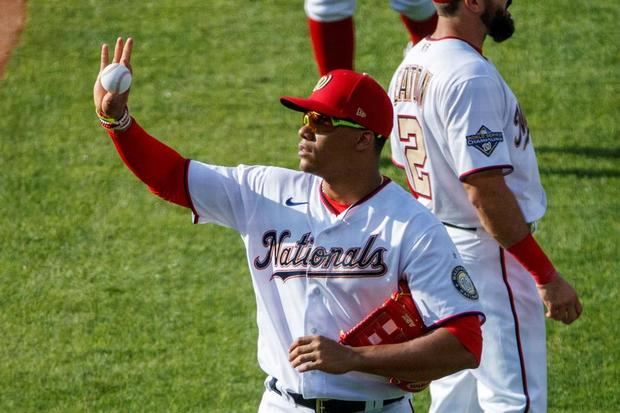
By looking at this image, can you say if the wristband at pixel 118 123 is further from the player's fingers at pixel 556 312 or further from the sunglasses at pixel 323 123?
the player's fingers at pixel 556 312

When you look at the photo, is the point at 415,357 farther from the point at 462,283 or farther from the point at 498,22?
the point at 498,22

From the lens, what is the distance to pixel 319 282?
3.77 m

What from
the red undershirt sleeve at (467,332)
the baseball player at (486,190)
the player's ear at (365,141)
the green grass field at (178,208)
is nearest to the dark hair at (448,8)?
the baseball player at (486,190)

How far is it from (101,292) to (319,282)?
3244 mm

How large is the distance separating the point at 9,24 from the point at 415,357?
24.2 feet

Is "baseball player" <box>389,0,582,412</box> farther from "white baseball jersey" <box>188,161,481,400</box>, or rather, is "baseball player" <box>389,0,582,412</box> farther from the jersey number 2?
"white baseball jersey" <box>188,161,481,400</box>

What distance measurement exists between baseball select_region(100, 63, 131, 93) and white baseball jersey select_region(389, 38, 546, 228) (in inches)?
43.7

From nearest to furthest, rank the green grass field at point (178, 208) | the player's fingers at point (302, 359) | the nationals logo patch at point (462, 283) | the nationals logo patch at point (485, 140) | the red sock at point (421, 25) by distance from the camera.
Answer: the player's fingers at point (302, 359) < the nationals logo patch at point (462, 283) < the nationals logo patch at point (485, 140) < the green grass field at point (178, 208) < the red sock at point (421, 25)

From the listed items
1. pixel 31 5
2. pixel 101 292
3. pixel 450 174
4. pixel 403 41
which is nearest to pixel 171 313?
pixel 101 292

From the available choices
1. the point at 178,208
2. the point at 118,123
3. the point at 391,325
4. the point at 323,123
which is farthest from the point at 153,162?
the point at 178,208

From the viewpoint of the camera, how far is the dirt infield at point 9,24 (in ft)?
32.0

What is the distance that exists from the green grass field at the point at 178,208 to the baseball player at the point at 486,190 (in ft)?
4.57

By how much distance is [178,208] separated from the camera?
7754 mm

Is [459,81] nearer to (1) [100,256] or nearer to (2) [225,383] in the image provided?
(2) [225,383]
